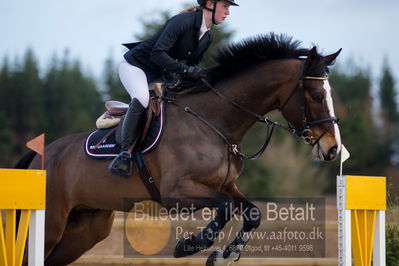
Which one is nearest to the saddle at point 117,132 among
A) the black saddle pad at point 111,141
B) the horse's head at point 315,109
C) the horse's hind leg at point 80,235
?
the black saddle pad at point 111,141

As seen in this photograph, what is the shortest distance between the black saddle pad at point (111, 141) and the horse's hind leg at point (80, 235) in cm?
78

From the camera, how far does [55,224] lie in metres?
5.45

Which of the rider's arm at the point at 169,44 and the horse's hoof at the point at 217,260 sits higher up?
the rider's arm at the point at 169,44

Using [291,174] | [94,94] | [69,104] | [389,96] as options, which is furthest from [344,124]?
[94,94]

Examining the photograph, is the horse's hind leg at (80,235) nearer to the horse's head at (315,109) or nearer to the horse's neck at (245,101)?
the horse's neck at (245,101)

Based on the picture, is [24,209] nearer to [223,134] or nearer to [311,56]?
[223,134]

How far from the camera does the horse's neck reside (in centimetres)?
481

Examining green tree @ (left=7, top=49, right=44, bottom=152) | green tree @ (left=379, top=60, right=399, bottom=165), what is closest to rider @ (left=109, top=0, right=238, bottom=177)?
green tree @ (left=379, top=60, right=399, bottom=165)

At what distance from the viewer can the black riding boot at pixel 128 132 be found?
4.77m

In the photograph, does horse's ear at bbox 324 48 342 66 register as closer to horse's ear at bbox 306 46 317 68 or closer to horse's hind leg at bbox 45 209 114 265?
horse's ear at bbox 306 46 317 68

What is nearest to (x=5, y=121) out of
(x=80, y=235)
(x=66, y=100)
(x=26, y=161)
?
(x=66, y=100)

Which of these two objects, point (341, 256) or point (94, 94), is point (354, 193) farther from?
point (94, 94)

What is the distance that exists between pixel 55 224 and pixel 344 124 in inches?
942

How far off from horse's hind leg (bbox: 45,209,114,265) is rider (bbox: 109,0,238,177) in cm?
100
